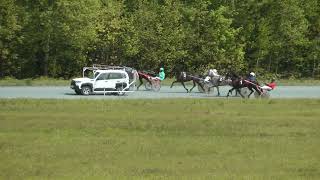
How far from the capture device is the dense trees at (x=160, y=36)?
2370 inches

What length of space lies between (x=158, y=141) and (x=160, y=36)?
44051mm

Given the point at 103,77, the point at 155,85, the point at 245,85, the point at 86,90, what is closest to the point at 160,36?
the point at 155,85

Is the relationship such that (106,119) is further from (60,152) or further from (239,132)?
(60,152)

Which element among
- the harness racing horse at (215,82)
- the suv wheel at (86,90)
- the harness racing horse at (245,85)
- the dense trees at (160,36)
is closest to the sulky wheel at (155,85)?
the harness racing horse at (215,82)

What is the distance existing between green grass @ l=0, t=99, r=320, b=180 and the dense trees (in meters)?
28.8

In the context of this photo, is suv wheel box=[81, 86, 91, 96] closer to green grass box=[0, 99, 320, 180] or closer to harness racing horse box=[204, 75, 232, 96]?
harness racing horse box=[204, 75, 232, 96]

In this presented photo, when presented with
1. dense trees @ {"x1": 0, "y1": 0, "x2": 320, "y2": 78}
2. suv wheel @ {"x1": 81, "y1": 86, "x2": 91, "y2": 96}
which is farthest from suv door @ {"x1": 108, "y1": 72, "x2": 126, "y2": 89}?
dense trees @ {"x1": 0, "y1": 0, "x2": 320, "y2": 78}

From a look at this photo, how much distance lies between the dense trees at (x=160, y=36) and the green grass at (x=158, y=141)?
1134 inches

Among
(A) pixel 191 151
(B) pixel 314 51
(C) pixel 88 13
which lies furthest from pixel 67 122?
(B) pixel 314 51

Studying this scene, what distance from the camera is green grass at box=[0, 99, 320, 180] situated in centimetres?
1385

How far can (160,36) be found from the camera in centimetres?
6247

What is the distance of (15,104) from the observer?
1240 inches

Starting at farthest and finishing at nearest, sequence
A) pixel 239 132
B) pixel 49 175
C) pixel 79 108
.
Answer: pixel 79 108, pixel 239 132, pixel 49 175

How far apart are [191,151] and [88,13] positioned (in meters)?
43.3
